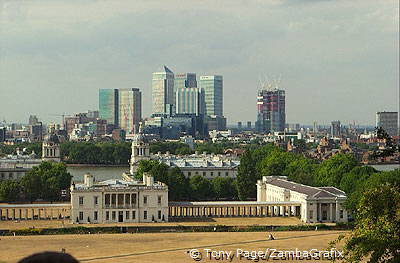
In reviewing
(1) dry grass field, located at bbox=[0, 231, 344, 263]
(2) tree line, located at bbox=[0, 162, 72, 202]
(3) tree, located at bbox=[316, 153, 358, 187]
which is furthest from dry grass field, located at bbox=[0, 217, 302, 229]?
(2) tree line, located at bbox=[0, 162, 72, 202]

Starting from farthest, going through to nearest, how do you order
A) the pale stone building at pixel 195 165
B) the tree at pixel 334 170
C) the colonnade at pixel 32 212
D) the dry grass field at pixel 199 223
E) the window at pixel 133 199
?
1. the pale stone building at pixel 195 165
2. the tree at pixel 334 170
3. the colonnade at pixel 32 212
4. the window at pixel 133 199
5. the dry grass field at pixel 199 223

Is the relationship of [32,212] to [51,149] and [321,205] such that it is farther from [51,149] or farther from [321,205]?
[51,149]

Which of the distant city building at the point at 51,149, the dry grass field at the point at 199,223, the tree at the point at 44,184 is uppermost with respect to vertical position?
the distant city building at the point at 51,149

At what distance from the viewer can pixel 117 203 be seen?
79625 millimetres

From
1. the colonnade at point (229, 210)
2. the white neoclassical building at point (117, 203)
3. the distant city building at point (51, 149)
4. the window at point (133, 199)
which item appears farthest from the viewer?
the distant city building at point (51, 149)

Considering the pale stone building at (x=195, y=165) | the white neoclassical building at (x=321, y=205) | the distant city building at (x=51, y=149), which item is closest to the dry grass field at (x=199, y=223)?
the white neoclassical building at (x=321, y=205)

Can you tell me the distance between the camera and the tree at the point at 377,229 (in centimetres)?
3148

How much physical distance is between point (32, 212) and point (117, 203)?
8993 millimetres

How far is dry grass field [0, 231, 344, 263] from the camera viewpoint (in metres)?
54.3

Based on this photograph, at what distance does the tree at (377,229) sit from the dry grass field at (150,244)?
2021 centimetres

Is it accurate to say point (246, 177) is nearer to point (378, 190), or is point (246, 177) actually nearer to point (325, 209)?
point (325, 209)

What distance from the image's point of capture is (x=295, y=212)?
8500 cm

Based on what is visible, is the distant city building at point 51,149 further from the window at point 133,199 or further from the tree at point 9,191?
the window at point 133,199

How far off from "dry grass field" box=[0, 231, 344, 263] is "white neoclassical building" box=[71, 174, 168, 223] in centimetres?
1082
